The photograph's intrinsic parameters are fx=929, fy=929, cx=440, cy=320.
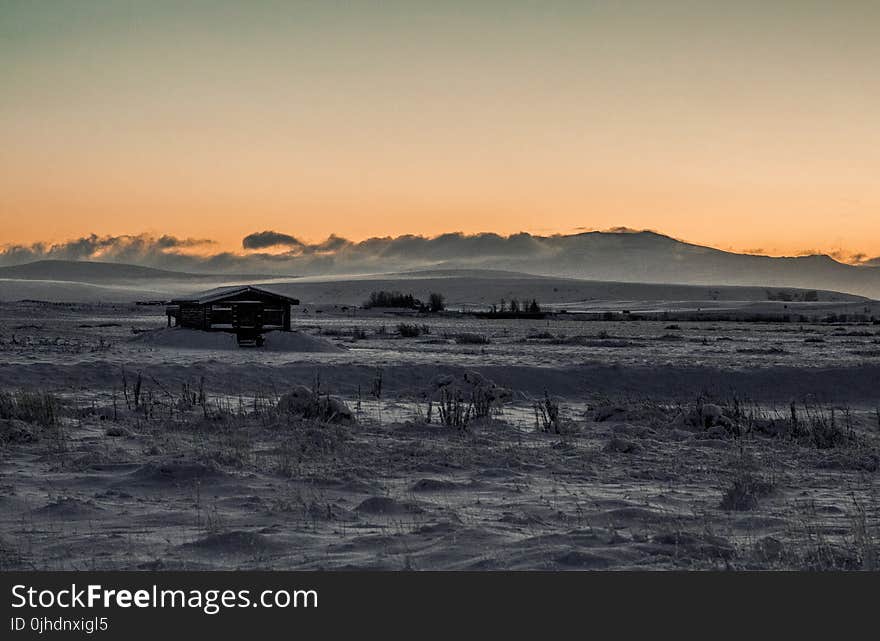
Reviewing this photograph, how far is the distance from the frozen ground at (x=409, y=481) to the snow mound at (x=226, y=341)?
864 cm

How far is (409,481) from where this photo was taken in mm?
10258

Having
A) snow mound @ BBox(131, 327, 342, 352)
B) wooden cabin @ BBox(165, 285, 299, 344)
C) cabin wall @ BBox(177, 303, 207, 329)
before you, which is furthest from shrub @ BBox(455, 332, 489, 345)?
cabin wall @ BBox(177, 303, 207, 329)

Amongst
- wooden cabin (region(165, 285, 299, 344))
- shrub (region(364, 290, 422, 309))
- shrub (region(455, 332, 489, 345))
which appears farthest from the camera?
shrub (region(364, 290, 422, 309))

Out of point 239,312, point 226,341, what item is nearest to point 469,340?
point 239,312

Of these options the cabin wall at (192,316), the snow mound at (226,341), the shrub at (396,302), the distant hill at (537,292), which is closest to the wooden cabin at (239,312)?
the cabin wall at (192,316)

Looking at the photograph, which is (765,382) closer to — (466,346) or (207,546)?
(466,346)

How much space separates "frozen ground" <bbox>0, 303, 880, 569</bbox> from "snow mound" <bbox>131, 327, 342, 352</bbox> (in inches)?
340

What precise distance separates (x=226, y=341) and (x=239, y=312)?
130 centimetres

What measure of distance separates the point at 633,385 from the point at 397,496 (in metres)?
14.8

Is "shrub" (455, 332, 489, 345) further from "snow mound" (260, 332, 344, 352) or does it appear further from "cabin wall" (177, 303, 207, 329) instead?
"cabin wall" (177, 303, 207, 329)

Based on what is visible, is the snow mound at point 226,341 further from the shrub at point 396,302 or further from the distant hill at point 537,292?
the distant hill at point 537,292

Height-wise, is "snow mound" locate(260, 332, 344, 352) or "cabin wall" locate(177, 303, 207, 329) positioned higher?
"cabin wall" locate(177, 303, 207, 329)

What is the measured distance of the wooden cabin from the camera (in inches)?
1261
